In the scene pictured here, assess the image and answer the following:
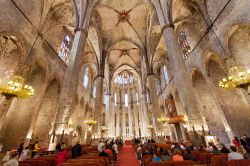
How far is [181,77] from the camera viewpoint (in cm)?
891

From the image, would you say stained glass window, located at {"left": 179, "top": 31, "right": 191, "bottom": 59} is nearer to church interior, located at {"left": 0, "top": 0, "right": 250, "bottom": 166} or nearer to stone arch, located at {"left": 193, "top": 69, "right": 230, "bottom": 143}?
church interior, located at {"left": 0, "top": 0, "right": 250, "bottom": 166}

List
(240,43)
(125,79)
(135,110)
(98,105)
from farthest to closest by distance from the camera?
(125,79)
(135,110)
(98,105)
(240,43)

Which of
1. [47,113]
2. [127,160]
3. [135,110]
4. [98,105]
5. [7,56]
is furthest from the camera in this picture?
[135,110]

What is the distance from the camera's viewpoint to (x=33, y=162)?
4855 millimetres

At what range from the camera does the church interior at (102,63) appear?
838 centimetres

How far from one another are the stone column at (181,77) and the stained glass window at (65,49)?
11.9 meters

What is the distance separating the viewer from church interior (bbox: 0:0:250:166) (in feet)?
27.5

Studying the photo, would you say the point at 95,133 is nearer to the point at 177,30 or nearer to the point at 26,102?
the point at 26,102

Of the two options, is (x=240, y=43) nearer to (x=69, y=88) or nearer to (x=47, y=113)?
(x=69, y=88)

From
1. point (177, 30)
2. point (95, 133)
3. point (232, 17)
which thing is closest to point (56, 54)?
point (95, 133)

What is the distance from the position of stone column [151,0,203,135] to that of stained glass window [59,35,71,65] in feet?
39.1

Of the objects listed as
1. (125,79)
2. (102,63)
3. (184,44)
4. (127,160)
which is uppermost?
(125,79)

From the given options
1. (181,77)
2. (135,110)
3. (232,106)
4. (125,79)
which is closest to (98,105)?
(181,77)

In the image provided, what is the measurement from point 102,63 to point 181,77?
14.6m
